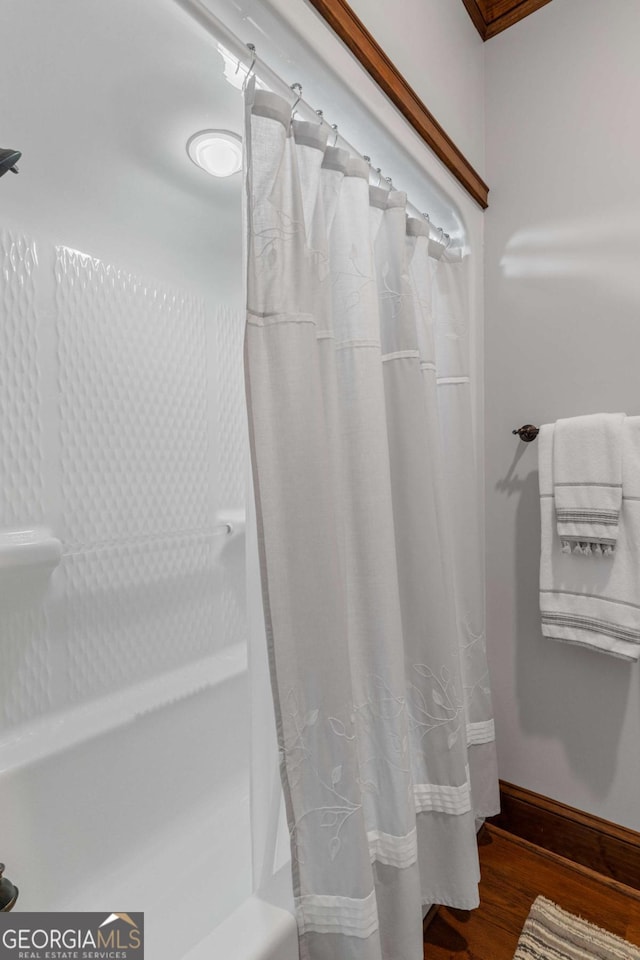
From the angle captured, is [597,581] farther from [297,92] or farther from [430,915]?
[297,92]

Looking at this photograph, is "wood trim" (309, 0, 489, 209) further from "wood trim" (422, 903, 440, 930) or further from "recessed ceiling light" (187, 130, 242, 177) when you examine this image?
"wood trim" (422, 903, 440, 930)

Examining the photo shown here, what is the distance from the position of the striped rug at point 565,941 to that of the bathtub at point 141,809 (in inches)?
27.0

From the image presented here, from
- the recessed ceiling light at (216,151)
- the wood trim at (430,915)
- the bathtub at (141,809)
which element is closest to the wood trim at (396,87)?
the recessed ceiling light at (216,151)

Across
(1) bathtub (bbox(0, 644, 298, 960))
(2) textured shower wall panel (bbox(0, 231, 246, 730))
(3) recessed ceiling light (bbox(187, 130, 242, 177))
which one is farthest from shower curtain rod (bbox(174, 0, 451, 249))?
(1) bathtub (bbox(0, 644, 298, 960))

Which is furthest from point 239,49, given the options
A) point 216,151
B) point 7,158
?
point 216,151

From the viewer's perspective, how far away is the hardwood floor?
4.16ft

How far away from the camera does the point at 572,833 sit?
59.9 inches

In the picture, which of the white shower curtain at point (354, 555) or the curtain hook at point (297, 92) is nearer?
the white shower curtain at point (354, 555)

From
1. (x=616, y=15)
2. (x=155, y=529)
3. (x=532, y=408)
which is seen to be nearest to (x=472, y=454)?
(x=532, y=408)

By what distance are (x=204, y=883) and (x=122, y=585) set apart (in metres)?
0.86

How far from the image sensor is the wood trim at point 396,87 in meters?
1.03

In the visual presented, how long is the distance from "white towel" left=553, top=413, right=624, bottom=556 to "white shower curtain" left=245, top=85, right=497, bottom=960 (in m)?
0.29

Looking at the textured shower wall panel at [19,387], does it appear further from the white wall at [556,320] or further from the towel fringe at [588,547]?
the towel fringe at [588,547]

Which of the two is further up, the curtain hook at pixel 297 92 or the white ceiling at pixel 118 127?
the white ceiling at pixel 118 127
